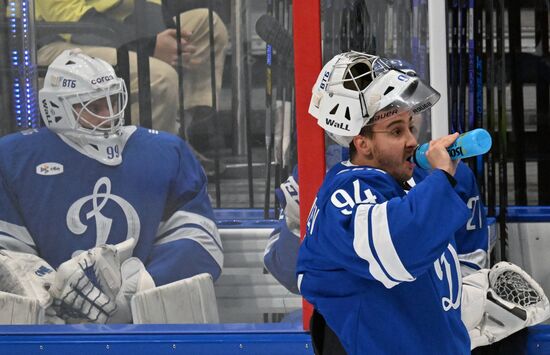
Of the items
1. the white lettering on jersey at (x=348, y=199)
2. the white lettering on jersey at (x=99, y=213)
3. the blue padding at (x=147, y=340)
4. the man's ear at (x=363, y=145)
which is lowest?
the blue padding at (x=147, y=340)

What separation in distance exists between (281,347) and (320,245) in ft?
3.79

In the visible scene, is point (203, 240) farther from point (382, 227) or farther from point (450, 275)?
point (382, 227)

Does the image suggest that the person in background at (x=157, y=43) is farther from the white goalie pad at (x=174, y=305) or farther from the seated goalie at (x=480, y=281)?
the white goalie pad at (x=174, y=305)

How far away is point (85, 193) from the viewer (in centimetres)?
310

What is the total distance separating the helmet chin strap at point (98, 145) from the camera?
3.10 metres

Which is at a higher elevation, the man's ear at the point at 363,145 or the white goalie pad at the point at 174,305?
the man's ear at the point at 363,145

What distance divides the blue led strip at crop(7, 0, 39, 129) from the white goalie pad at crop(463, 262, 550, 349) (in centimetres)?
132

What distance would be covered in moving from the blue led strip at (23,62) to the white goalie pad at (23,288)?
1.22 feet

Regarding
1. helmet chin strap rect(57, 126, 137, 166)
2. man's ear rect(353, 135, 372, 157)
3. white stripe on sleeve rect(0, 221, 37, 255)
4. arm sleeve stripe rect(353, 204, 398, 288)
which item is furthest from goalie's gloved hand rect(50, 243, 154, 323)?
arm sleeve stripe rect(353, 204, 398, 288)

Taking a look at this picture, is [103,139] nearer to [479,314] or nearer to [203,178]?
[203,178]

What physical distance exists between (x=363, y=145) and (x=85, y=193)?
4.32 feet

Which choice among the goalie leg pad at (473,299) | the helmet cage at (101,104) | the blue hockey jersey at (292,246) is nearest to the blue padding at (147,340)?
the blue hockey jersey at (292,246)

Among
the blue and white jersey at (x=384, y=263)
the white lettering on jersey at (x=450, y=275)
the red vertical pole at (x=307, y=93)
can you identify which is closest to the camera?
the blue and white jersey at (x=384, y=263)

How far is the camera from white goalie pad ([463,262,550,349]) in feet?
10.1
